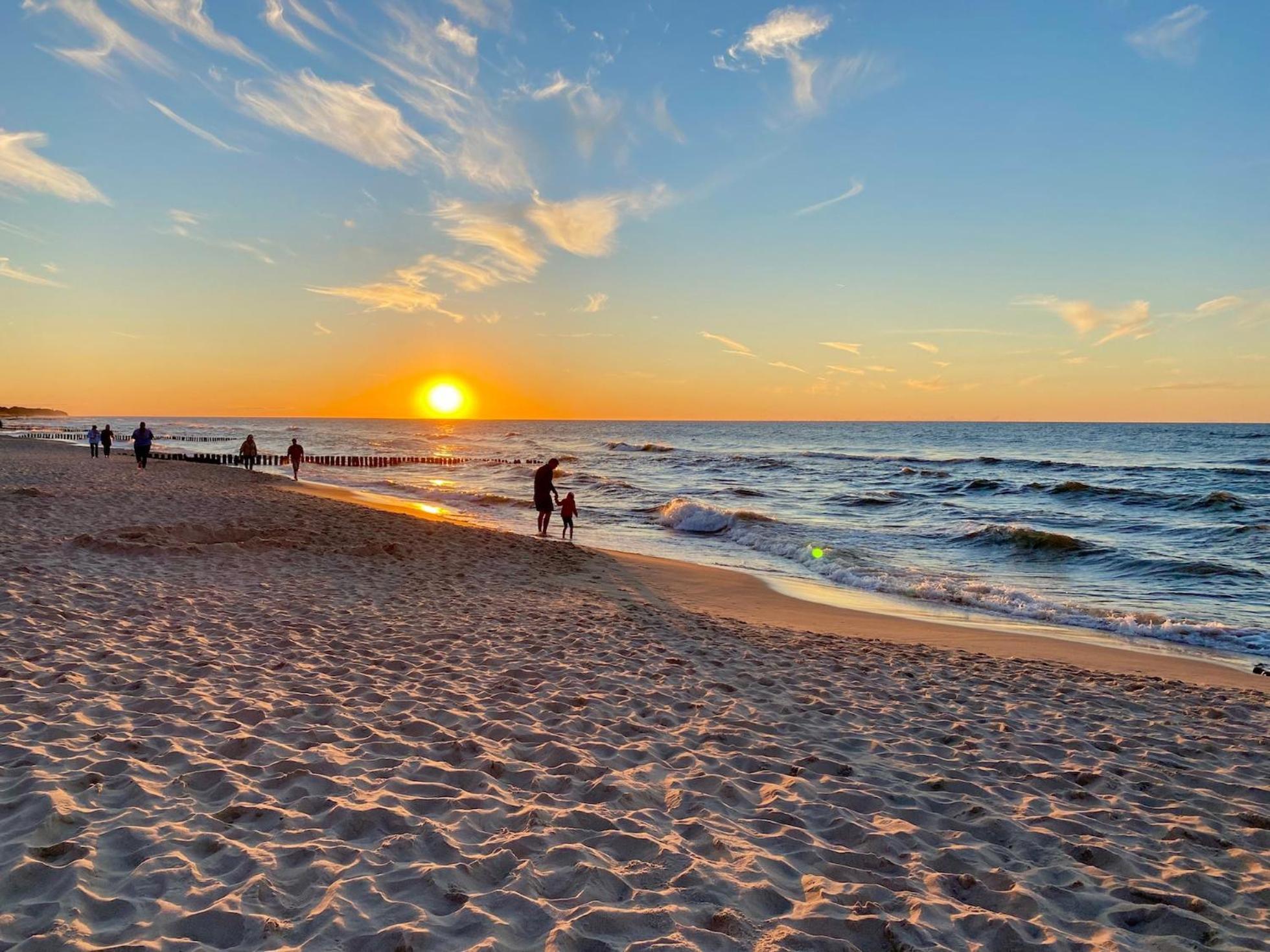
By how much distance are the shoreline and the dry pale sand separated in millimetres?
808

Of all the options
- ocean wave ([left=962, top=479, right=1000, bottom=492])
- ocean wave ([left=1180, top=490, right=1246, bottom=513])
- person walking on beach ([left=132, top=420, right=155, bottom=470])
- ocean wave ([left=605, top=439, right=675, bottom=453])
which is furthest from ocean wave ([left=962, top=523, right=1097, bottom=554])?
ocean wave ([left=605, top=439, right=675, bottom=453])

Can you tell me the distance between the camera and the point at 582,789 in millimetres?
4820

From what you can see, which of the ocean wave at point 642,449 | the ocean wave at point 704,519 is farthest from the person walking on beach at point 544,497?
the ocean wave at point 642,449

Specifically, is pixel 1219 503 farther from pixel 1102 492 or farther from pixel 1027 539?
pixel 1027 539

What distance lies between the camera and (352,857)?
379 centimetres

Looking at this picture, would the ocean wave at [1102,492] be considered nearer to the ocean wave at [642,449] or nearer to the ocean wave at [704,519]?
the ocean wave at [704,519]

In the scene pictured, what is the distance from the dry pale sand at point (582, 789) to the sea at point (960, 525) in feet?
19.7

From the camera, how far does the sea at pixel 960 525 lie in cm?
1459

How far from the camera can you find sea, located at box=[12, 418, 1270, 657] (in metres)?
14.6

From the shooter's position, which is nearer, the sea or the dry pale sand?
the dry pale sand

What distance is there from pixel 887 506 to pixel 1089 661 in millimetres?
22893

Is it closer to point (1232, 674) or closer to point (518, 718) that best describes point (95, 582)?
point (518, 718)

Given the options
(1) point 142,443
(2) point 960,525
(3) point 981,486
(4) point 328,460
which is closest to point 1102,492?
(3) point 981,486

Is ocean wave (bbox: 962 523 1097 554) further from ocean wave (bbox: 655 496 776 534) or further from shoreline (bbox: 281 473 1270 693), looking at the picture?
shoreline (bbox: 281 473 1270 693)
